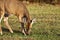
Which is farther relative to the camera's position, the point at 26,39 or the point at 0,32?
the point at 0,32

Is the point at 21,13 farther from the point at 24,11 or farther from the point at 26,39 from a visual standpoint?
the point at 26,39

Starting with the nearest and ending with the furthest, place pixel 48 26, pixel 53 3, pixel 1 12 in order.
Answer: pixel 1 12
pixel 48 26
pixel 53 3

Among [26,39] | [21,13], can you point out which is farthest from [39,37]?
[21,13]

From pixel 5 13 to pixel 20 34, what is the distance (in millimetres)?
1172

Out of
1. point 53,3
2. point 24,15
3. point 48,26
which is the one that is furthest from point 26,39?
point 53,3

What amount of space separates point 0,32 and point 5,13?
2.91 ft

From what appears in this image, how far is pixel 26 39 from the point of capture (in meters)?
10.2

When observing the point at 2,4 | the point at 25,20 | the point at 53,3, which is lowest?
the point at 53,3

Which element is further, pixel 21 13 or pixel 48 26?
pixel 48 26

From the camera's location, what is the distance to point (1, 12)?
11.0 m

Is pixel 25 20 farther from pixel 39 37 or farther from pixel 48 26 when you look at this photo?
pixel 48 26

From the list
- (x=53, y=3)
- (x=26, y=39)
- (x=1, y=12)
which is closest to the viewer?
(x=26, y=39)

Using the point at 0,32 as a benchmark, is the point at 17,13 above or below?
above

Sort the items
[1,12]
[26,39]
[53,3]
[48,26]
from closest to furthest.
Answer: [26,39], [1,12], [48,26], [53,3]
